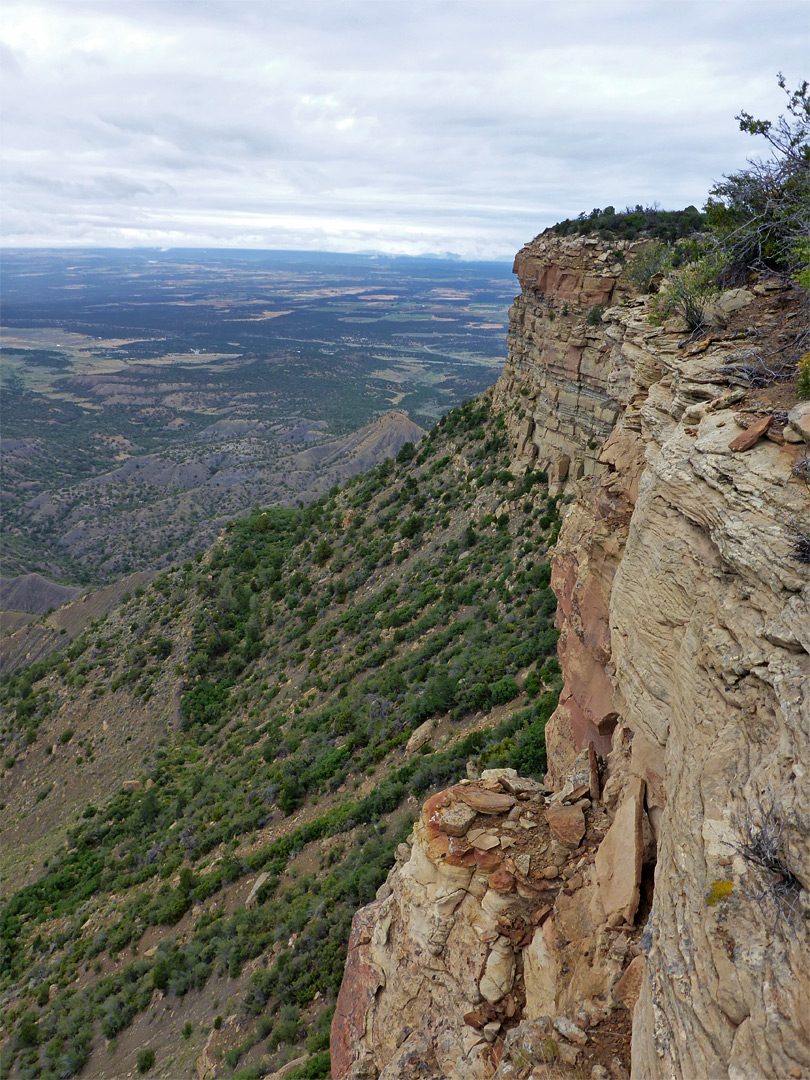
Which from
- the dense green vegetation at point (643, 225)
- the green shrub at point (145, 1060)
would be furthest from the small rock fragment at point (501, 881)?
the dense green vegetation at point (643, 225)

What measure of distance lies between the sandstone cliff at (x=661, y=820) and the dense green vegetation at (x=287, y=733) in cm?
585

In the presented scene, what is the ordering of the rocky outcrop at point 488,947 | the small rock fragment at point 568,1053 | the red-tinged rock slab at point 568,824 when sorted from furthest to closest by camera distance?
1. the red-tinged rock slab at point 568,824
2. the rocky outcrop at point 488,947
3. the small rock fragment at point 568,1053

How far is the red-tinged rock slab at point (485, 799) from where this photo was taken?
9914 mm

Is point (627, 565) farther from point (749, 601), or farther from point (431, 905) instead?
point (431, 905)

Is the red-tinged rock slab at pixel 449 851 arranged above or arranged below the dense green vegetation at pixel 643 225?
below

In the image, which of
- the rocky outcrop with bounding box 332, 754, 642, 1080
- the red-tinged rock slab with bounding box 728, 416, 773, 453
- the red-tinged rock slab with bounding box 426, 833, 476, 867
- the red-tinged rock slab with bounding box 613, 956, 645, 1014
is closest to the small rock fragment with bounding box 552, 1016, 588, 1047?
the rocky outcrop with bounding box 332, 754, 642, 1080

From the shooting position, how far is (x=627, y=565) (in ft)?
29.3

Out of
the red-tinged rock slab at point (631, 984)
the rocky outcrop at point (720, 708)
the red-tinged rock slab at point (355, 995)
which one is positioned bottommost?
the red-tinged rock slab at point (355, 995)

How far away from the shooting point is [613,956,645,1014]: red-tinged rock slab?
21.9ft

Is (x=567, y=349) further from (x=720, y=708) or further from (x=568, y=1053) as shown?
(x=568, y=1053)

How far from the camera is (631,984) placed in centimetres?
675

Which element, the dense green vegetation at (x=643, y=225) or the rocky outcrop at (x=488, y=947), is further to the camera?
the dense green vegetation at (x=643, y=225)

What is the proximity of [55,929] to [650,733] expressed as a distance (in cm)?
2920

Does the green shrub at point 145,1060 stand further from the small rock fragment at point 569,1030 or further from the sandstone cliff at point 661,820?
the small rock fragment at point 569,1030
